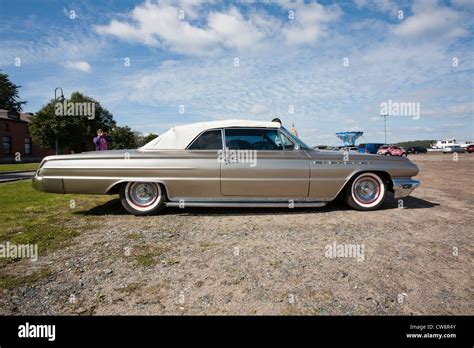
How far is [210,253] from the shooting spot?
9.41 ft

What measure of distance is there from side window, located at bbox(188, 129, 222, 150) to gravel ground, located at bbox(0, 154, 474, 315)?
1220mm

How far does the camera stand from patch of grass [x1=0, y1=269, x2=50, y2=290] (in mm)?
2211

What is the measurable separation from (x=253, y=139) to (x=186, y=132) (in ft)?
3.85

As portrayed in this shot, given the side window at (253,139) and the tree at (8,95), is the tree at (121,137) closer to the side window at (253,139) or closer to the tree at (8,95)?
the tree at (8,95)

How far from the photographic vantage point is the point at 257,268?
98.5 inches

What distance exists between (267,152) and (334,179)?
120 centimetres

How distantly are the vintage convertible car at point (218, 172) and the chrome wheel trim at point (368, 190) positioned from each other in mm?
68

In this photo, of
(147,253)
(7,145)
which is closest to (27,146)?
(7,145)

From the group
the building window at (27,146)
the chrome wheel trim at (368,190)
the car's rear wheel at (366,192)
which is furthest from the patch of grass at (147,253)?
the building window at (27,146)

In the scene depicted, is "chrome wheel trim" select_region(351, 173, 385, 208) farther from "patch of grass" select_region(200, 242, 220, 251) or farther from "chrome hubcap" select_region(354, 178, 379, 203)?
"patch of grass" select_region(200, 242, 220, 251)

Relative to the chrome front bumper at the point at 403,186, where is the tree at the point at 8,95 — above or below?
above

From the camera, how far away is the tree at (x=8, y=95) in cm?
4859

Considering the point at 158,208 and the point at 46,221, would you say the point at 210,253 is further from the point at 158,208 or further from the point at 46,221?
the point at 46,221
